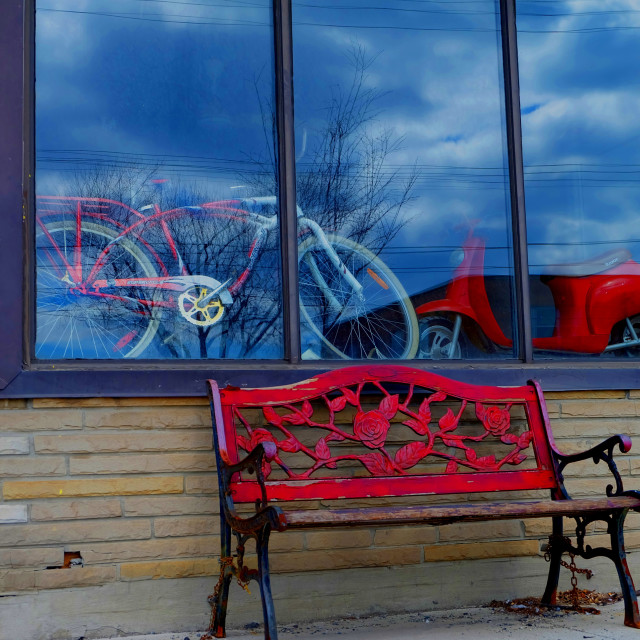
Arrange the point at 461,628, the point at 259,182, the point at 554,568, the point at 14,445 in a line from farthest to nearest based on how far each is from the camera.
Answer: the point at 259,182, the point at 554,568, the point at 461,628, the point at 14,445

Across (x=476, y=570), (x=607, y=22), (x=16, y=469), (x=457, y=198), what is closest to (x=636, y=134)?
(x=607, y=22)

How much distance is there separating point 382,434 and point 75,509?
4.06 feet

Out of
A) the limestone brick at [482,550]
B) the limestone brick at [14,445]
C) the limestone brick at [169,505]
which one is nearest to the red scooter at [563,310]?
the limestone brick at [482,550]

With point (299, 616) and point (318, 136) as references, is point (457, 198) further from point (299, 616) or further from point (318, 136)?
point (299, 616)

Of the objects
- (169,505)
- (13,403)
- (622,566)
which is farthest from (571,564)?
(13,403)

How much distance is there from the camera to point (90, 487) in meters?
3.20

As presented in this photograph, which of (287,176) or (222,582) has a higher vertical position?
(287,176)

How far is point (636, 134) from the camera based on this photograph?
175 inches

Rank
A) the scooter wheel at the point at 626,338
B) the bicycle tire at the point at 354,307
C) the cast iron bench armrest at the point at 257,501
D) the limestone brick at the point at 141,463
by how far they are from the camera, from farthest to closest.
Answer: the scooter wheel at the point at 626,338 → the bicycle tire at the point at 354,307 → the limestone brick at the point at 141,463 → the cast iron bench armrest at the point at 257,501

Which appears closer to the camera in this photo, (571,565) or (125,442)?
(125,442)

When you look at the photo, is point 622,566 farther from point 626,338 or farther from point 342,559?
point 626,338

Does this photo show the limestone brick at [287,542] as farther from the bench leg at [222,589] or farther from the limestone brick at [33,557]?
the limestone brick at [33,557]

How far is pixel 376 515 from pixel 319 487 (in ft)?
1.54

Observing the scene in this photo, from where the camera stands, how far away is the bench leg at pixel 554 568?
345 centimetres
